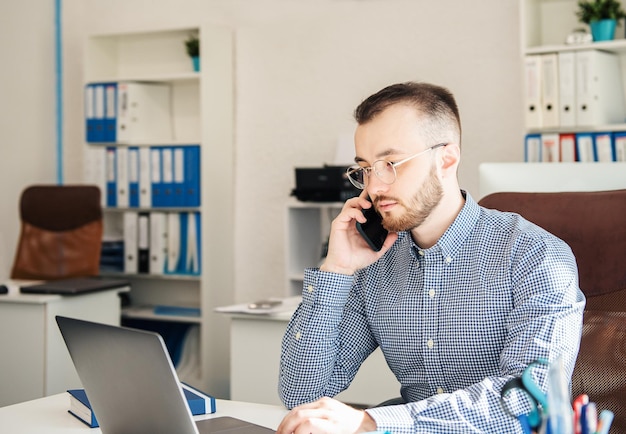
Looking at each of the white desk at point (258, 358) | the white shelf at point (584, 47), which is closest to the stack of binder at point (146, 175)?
the white desk at point (258, 358)

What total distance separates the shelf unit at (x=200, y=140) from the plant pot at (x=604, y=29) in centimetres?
203

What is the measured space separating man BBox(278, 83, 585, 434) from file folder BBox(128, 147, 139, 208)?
3231mm

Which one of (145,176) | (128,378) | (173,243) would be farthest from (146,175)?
(128,378)

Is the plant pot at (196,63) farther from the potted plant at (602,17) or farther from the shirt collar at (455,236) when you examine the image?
the shirt collar at (455,236)

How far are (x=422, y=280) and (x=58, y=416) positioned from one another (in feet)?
2.49

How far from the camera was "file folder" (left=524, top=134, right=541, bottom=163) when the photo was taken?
3.84 meters

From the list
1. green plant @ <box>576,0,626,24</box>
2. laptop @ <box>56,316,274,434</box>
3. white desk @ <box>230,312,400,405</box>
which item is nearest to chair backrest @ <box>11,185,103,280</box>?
white desk @ <box>230,312,400,405</box>

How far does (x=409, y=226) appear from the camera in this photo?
1692 mm

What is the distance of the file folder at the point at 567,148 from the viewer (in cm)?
379

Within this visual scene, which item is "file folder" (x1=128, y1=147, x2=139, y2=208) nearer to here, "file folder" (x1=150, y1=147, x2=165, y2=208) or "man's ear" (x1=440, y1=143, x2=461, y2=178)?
"file folder" (x1=150, y1=147, x2=165, y2=208)

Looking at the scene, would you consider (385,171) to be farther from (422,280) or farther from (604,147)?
(604,147)

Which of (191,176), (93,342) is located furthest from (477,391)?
(191,176)

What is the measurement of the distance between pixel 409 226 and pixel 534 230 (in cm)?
25

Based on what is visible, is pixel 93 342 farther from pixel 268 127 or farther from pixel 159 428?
pixel 268 127
